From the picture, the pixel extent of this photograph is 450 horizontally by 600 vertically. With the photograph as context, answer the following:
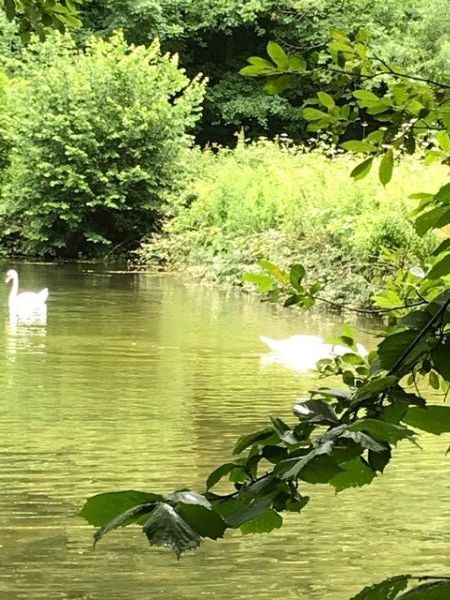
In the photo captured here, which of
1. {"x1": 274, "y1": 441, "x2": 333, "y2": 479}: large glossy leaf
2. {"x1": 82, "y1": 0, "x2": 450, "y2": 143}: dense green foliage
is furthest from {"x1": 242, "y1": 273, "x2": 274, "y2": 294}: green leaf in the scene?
{"x1": 82, "y1": 0, "x2": 450, "y2": 143}: dense green foliage

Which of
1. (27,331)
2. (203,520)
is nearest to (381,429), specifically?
(203,520)

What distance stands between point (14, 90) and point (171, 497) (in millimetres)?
21726

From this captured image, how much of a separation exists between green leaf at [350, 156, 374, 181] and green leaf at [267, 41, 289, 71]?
0.16 m

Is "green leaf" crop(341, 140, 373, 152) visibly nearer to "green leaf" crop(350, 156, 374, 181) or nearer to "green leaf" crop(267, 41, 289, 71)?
"green leaf" crop(350, 156, 374, 181)

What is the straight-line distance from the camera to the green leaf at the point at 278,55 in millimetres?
1314

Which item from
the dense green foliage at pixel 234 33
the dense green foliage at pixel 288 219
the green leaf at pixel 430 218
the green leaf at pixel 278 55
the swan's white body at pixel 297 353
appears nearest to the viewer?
the green leaf at pixel 430 218

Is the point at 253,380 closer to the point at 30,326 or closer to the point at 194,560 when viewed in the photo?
the point at 30,326

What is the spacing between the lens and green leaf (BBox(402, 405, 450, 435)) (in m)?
0.84

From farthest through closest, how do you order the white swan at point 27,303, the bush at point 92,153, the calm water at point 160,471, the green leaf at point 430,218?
the bush at point 92,153 → the white swan at point 27,303 → the calm water at point 160,471 → the green leaf at point 430,218

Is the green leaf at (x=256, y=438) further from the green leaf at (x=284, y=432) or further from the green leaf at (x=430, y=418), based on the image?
the green leaf at (x=430, y=418)

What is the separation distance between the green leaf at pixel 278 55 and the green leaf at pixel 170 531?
719mm

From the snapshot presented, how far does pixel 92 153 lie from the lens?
20641 millimetres

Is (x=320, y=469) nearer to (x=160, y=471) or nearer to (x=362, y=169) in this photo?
(x=362, y=169)

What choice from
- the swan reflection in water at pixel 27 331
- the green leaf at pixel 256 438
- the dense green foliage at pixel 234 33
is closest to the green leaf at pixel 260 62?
the green leaf at pixel 256 438
